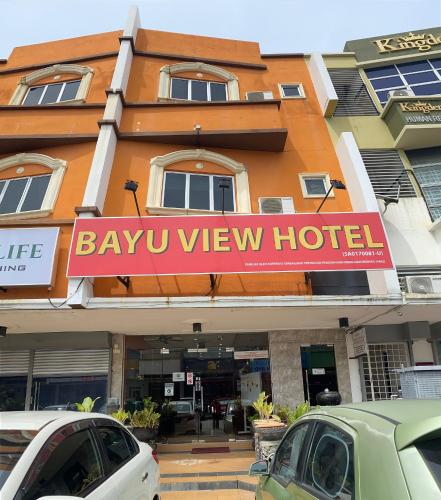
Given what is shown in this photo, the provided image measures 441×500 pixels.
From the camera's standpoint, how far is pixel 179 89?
46.0 feet

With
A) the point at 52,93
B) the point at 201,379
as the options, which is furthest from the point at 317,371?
the point at 52,93

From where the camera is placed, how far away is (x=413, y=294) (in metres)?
8.82

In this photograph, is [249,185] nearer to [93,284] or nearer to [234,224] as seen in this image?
[234,224]

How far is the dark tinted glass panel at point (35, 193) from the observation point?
425 inches

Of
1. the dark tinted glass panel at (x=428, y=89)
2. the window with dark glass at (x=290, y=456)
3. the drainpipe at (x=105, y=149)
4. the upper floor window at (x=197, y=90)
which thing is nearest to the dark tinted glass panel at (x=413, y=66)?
the dark tinted glass panel at (x=428, y=89)

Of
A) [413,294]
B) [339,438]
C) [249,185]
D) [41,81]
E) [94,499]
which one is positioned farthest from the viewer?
[41,81]

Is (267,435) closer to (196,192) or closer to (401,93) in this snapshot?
(196,192)

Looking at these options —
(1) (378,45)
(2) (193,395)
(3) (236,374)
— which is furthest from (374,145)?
(2) (193,395)

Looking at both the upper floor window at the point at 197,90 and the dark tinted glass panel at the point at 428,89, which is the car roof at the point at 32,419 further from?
the dark tinted glass panel at the point at 428,89

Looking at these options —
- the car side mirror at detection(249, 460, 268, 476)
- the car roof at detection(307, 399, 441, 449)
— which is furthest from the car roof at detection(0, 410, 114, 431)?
the car roof at detection(307, 399, 441, 449)

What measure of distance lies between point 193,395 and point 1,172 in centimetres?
801

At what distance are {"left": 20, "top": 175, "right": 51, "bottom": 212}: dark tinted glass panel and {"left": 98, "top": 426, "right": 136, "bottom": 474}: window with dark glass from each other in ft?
25.9

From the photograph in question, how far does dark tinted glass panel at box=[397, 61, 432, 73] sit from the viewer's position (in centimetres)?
1585

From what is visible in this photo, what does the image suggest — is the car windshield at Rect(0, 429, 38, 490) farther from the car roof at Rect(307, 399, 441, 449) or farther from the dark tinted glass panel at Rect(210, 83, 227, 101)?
the dark tinted glass panel at Rect(210, 83, 227, 101)
